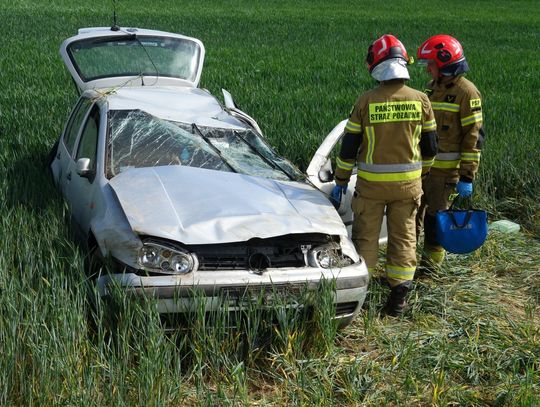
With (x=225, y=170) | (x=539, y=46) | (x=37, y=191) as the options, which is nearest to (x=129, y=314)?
(x=225, y=170)

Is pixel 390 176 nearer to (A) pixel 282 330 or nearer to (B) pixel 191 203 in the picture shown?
(B) pixel 191 203

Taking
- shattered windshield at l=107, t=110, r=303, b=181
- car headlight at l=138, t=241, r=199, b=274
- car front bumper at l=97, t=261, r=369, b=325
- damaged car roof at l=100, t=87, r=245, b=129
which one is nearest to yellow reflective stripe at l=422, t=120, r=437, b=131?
shattered windshield at l=107, t=110, r=303, b=181

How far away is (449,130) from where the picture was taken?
20.7 ft

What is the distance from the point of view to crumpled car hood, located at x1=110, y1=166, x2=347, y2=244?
4758 millimetres

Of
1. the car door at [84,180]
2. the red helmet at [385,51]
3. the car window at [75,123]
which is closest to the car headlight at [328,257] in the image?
the red helmet at [385,51]

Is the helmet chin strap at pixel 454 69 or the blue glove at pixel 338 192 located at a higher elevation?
the helmet chin strap at pixel 454 69

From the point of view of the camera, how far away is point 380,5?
40094 millimetres

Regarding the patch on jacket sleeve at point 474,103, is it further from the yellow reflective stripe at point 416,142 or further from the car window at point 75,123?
the car window at point 75,123

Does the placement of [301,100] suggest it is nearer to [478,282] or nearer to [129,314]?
[478,282]

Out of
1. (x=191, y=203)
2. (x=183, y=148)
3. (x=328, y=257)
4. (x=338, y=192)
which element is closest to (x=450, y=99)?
(x=338, y=192)

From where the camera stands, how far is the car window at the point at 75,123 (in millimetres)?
6822

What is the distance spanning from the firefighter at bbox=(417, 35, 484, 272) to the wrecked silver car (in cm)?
69

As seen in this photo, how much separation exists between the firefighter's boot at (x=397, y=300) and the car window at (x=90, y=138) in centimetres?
234

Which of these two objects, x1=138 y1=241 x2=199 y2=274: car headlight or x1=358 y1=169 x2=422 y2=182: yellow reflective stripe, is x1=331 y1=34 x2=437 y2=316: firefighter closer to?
x1=358 y1=169 x2=422 y2=182: yellow reflective stripe
